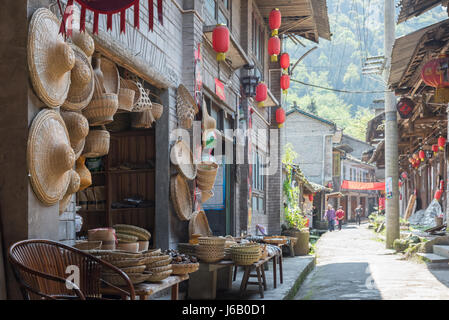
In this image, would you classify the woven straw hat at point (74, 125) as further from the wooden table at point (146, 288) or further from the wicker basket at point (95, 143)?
the wooden table at point (146, 288)

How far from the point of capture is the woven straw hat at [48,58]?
3527mm

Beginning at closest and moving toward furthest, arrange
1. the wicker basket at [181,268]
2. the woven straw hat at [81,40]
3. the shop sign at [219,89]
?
the woven straw hat at [81,40]
the wicker basket at [181,268]
the shop sign at [219,89]

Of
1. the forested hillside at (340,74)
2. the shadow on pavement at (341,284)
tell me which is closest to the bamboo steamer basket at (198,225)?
the shadow on pavement at (341,284)

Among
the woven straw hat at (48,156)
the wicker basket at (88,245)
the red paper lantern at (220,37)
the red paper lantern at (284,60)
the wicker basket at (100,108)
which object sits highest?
the red paper lantern at (284,60)

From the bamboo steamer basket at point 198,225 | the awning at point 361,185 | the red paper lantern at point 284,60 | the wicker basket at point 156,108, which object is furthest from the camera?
the awning at point 361,185

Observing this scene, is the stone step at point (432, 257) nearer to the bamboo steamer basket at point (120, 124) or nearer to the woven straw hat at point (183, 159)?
the woven straw hat at point (183, 159)

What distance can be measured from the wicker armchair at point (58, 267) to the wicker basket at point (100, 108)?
1.61m

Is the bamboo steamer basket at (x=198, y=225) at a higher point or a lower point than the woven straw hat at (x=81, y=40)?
lower

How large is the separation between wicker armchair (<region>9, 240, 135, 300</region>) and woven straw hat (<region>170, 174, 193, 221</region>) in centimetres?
325

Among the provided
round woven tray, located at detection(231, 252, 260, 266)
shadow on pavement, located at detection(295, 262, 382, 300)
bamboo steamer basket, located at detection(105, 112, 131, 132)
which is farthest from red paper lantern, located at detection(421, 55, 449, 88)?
bamboo steamer basket, located at detection(105, 112, 131, 132)

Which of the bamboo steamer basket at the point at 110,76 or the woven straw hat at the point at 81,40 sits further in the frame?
the bamboo steamer basket at the point at 110,76

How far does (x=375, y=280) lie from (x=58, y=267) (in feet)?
24.2

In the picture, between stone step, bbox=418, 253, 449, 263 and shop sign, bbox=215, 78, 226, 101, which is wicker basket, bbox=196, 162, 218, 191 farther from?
stone step, bbox=418, 253, 449, 263

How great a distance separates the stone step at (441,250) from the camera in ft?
37.0
